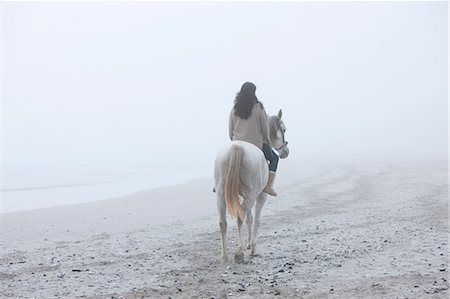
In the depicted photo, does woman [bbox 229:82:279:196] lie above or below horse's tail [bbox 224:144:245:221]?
above

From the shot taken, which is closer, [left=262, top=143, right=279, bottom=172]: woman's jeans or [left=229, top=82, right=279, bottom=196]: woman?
[left=229, top=82, right=279, bottom=196]: woman

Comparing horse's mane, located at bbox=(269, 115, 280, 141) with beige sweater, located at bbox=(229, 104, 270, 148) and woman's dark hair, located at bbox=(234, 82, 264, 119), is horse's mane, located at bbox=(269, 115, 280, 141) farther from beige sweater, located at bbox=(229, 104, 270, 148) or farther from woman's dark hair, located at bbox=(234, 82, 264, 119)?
woman's dark hair, located at bbox=(234, 82, 264, 119)

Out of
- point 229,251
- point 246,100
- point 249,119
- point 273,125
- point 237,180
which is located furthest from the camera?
point 273,125

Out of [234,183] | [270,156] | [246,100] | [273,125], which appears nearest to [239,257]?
[234,183]

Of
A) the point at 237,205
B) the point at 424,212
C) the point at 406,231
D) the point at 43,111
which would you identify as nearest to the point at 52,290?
the point at 237,205

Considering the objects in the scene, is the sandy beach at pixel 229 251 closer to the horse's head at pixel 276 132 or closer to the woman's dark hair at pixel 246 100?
the horse's head at pixel 276 132

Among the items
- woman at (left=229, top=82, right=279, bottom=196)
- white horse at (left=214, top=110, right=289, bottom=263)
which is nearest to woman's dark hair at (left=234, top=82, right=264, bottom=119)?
woman at (left=229, top=82, right=279, bottom=196)

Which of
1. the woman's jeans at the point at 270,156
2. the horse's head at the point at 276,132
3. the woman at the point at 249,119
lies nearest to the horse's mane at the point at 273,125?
the horse's head at the point at 276,132

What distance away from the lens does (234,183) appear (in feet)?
24.9

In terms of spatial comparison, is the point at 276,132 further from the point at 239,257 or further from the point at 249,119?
the point at 239,257

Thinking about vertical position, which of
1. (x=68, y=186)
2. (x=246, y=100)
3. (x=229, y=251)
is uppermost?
(x=246, y=100)

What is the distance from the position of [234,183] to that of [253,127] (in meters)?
1.28

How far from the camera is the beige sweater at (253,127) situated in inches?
332

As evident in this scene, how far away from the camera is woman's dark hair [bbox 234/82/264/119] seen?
8297 mm
